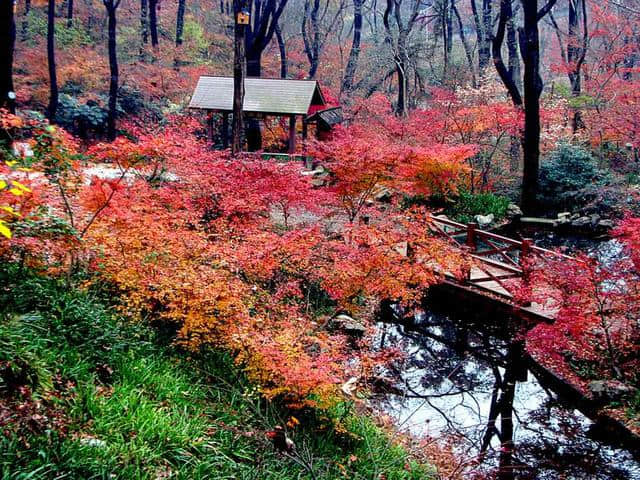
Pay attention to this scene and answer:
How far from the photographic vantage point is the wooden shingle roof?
17500 mm

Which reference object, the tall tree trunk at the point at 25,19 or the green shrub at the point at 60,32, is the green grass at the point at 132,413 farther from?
the tall tree trunk at the point at 25,19

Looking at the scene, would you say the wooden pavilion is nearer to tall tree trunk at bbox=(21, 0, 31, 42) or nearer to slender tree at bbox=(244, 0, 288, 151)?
slender tree at bbox=(244, 0, 288, 151)

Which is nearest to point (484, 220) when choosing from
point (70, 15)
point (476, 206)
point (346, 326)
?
point (476, 206)

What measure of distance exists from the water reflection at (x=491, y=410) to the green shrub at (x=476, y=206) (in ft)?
20.4

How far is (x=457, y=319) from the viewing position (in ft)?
33.3

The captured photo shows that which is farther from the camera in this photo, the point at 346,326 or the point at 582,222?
the point at 582,222

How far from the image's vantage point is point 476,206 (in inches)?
613

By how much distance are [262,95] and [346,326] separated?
11711mm

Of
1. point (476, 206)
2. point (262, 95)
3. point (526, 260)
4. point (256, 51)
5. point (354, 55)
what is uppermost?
point (354, 55)

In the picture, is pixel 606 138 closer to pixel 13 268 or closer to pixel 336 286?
pixel 336 286

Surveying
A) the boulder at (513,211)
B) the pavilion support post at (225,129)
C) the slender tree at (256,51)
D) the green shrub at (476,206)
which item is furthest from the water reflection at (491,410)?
the pavilion support post at (225,129)

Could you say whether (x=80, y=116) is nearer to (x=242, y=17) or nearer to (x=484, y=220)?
(x=242, y=17)

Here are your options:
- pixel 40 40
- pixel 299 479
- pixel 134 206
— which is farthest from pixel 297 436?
pixel 40 40

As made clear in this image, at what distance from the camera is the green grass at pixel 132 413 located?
147 inches
